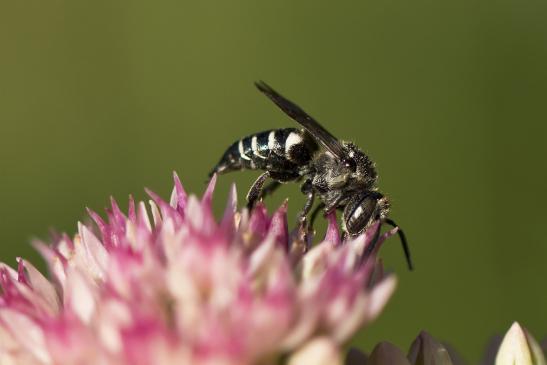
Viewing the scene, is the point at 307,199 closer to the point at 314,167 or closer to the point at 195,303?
the point at 314,167

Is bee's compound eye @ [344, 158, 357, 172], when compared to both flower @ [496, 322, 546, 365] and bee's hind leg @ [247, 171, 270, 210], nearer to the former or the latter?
bee's hind leg @ [247, 171, 270, 210]

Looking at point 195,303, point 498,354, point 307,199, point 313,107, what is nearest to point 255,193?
point 307,199

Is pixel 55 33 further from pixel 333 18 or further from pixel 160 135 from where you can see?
pixel 333 18

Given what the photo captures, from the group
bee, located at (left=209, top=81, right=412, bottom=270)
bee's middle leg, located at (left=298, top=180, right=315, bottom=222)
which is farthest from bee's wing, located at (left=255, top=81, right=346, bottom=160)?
bee's middle leg, located at (left=298, top=180, right=315, bottom=222)

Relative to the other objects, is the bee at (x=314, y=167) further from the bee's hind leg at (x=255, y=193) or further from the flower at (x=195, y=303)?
the flower at (x=195, y=303)

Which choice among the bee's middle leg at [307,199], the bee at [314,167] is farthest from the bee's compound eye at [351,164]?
the bee's middle leg at [307,199]
